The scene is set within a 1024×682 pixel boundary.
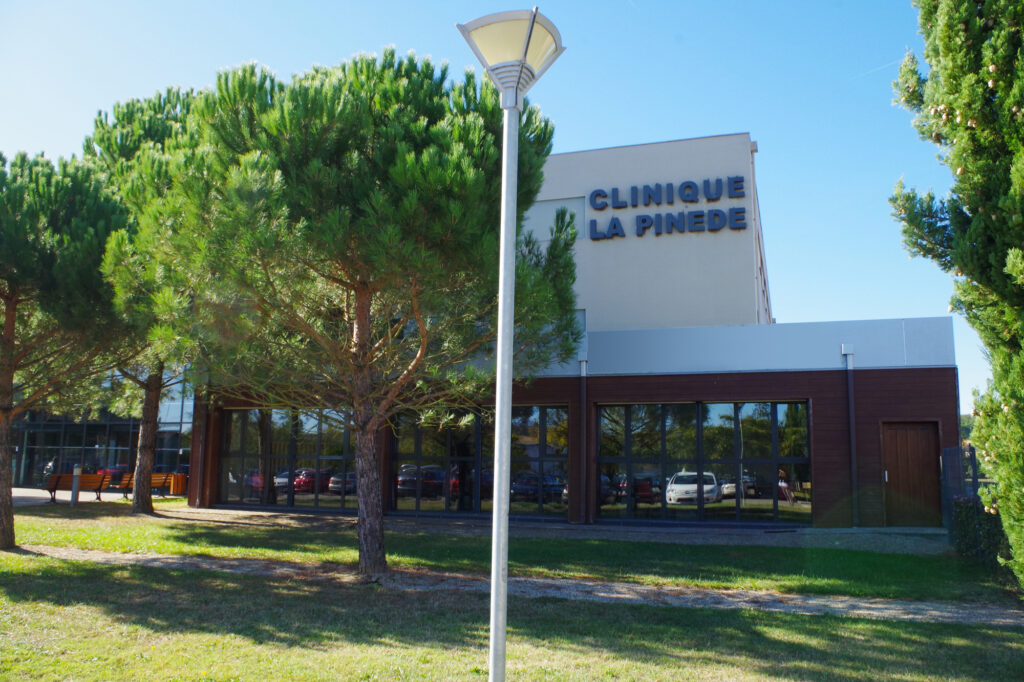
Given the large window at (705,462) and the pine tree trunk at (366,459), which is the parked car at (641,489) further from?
the pine tree trunk at (366,459)

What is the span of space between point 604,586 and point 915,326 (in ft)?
32.2

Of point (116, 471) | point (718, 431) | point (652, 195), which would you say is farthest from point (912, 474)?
point (116, 471)

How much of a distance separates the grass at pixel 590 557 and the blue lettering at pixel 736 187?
10.3 m

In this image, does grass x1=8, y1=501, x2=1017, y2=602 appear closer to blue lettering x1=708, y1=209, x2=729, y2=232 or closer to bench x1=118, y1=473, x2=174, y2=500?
bench x1=118, y1=473, x2=174, y2=500

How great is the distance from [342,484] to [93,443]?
13.7m

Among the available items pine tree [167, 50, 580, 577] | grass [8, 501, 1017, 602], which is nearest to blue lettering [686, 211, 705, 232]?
grass [8, 501, 1017, 602]

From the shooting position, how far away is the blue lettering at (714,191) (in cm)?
1895

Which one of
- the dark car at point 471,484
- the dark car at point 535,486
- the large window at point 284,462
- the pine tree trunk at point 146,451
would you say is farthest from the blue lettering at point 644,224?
the pine tree trunk at point 146,451

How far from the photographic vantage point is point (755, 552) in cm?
1135

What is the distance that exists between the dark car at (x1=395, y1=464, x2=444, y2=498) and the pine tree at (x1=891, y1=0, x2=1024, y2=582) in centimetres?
1380

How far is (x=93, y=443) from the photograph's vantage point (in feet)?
86.1

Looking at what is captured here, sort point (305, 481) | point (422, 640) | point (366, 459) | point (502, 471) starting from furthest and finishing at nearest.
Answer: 1. point (305, 481)
2. point (366, 459)
3. point (422, 640)
4. point (502, 471)

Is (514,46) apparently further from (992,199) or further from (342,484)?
(342,484)

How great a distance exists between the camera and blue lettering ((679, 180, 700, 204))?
19.2 metres
